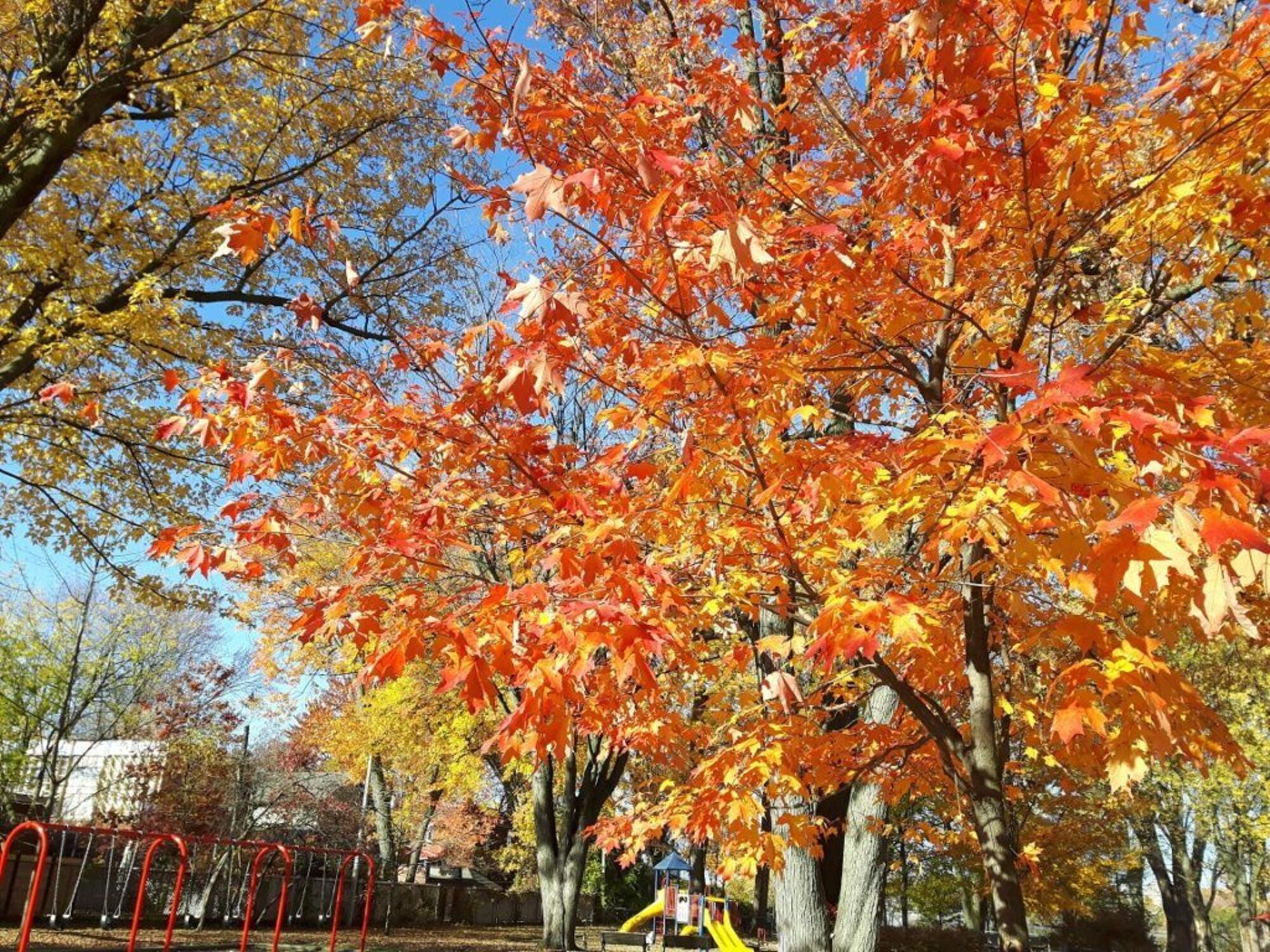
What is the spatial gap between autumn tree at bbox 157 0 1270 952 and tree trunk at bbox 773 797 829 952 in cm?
265

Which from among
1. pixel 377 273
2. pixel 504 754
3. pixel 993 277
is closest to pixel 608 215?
pixel 993 277

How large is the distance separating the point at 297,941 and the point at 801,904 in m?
13.7

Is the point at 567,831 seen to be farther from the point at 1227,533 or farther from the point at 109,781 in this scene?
the point at 1227,533

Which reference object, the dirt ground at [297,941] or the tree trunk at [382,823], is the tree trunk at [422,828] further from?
the dirt ground at [297,941]

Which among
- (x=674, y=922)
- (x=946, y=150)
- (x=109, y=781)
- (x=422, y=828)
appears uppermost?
(x=946, y=150)

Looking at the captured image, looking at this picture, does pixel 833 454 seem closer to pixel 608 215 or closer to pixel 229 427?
pixel 608 215

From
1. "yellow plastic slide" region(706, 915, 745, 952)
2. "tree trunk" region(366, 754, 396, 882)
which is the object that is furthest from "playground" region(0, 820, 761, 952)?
"yellow plastic slide" region(706, 915, 745, 952)

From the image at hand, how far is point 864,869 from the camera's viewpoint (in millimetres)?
7777

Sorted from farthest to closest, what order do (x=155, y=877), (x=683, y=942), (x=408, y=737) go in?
(x=408, y=737), (x=683, y=942), (x=155, y=877)

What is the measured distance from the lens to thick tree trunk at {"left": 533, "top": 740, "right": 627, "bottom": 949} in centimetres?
1419

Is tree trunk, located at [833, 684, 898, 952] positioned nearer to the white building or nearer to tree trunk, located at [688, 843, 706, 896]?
the white building

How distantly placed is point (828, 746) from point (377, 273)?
8995mm

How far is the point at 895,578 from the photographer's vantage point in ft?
12.8

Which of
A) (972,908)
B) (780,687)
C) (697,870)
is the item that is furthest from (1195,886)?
(780,687)
